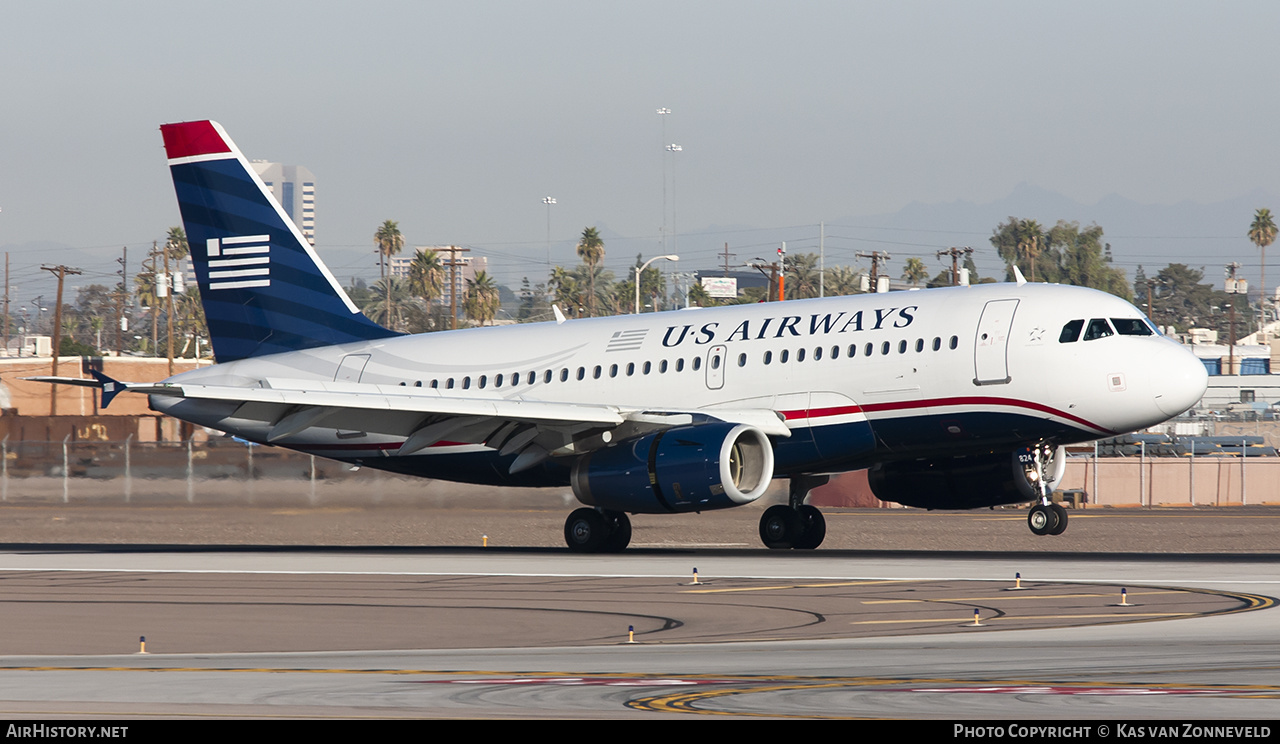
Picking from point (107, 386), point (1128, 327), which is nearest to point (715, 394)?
point (1128, 327)

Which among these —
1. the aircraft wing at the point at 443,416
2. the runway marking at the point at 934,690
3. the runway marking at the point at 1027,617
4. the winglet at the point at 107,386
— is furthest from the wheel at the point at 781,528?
the runway marking at the point at 934,690

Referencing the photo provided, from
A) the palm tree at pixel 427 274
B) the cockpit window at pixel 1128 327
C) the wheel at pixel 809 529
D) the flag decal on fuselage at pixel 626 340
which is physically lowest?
the wheel at pixel 809 529

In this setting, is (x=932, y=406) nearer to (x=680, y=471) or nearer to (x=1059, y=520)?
(x=1059, y=520)

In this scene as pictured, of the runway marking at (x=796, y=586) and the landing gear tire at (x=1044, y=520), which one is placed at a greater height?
the landing gear tire at (x=1044, y=520)

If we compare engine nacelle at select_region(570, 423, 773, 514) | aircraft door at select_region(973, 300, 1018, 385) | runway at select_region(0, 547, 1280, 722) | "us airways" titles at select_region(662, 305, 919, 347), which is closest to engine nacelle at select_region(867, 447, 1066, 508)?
runway at select_region(0, 547, 1280, 722)

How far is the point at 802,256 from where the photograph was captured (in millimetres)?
192625

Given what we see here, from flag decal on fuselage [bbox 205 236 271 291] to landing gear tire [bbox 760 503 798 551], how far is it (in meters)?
12.6

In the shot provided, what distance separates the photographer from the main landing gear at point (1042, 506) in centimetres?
2725

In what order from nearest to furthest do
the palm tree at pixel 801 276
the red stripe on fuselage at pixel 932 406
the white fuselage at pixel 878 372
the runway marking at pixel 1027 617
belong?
the runway marking at pixel 1027 617, the white fuselage at pixel 878 372, the red stripe on fuselage at pixel 932 406, the palm tree at pixel 801 276

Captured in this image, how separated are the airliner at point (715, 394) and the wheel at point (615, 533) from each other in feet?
0.11

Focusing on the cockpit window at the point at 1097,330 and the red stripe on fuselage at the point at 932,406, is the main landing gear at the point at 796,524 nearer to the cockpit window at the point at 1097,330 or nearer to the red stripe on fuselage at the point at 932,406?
the red stripe on fuselage at the point at 932,406

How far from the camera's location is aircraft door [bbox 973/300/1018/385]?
2775 cm
